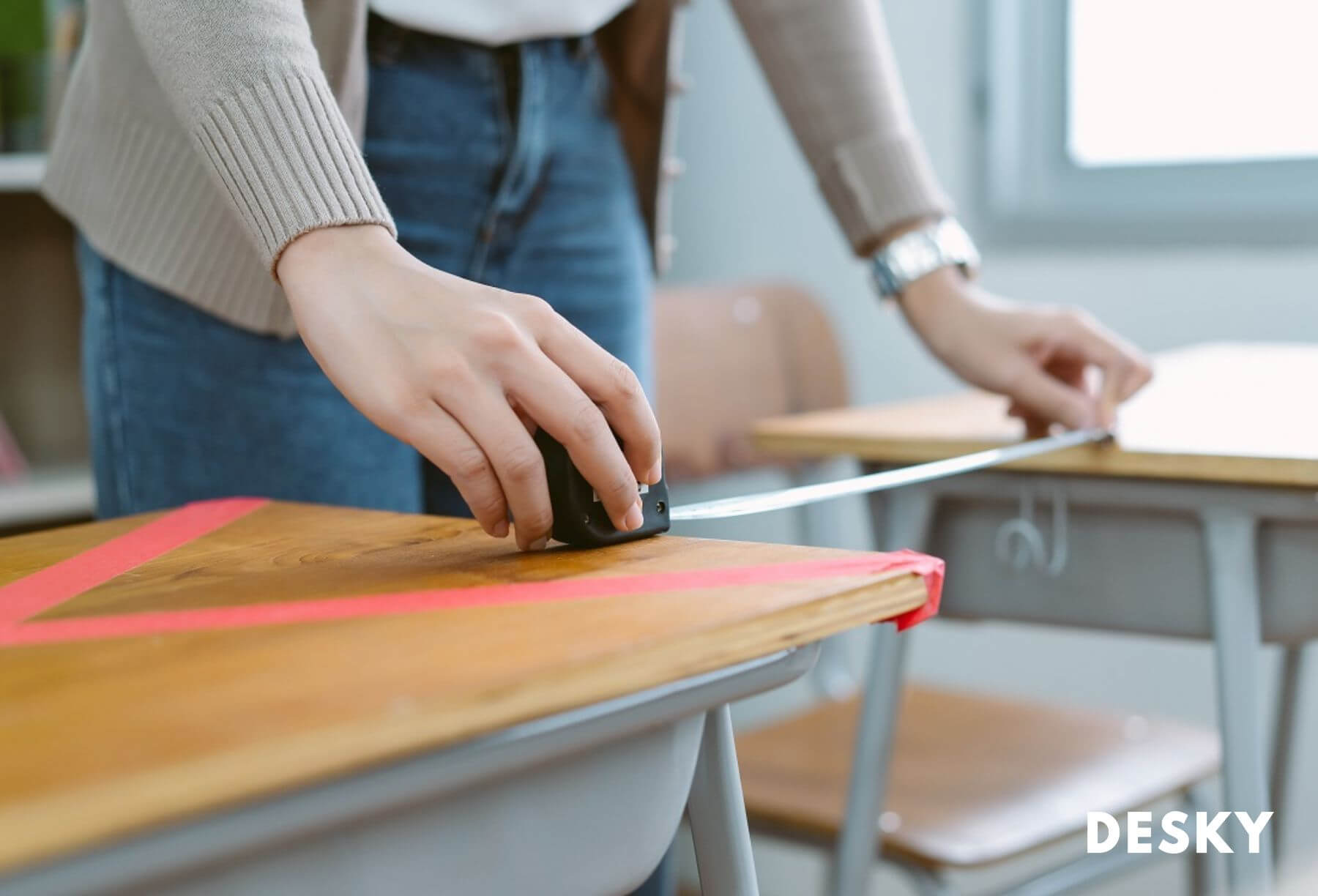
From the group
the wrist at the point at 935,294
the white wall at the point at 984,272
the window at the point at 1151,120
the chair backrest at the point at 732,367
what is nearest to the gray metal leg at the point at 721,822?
the wrist at the point at 935,294

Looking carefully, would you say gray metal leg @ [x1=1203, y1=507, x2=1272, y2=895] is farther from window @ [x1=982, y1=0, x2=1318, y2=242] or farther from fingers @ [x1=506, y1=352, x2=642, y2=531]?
window @ [x1=982, y1=0, x2=1318, y2=242]

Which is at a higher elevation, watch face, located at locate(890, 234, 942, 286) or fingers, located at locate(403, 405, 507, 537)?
watch face, located at locate(890, 234, 942, 286)

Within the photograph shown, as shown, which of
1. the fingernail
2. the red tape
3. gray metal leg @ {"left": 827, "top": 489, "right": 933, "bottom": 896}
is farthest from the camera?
gray metal leg @ {"left": 827, "top": 489, "right": 933, "bottom": 896}

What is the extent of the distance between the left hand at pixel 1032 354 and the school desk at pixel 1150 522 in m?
0.03

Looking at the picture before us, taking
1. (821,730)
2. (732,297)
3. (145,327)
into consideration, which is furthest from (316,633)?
(732,297)

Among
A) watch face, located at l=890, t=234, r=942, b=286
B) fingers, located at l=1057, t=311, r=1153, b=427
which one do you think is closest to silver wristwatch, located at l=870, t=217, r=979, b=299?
watch face, located at l=890, t=234, r=942, b=286

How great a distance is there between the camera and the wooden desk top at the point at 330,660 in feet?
1.16

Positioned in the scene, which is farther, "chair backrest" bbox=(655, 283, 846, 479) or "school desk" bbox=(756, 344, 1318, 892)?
"chair backrest" bbox=(655, 283, 846, 479)

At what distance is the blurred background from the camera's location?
6.23ft

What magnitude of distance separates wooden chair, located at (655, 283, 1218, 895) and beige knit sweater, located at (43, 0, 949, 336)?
0.54 metres

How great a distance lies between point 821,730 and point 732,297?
2.25 ft

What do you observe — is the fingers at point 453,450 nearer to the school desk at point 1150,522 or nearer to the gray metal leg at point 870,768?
the school desk at point 1150,522

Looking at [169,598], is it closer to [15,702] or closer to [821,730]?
[15,702]

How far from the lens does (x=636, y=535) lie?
658mm
